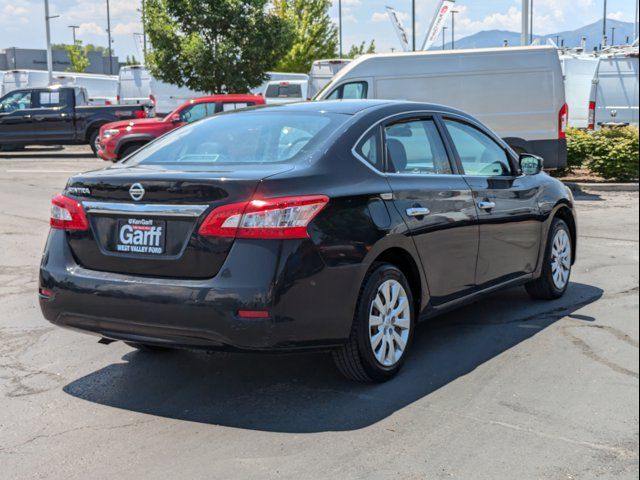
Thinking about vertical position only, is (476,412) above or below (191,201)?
below

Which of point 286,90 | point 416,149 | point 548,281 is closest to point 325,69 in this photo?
point 286,90

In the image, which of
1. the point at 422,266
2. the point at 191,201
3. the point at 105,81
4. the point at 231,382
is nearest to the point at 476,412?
the point at 422,266

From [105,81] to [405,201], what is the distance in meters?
37.5

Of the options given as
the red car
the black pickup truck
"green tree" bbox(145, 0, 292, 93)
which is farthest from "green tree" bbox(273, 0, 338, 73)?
the red car

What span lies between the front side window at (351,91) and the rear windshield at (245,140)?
10.0 metres

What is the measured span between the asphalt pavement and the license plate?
2.81 ft

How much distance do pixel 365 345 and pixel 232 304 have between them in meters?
0.85

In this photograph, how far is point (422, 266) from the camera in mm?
5051

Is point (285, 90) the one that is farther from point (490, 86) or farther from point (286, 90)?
point (490, 86)

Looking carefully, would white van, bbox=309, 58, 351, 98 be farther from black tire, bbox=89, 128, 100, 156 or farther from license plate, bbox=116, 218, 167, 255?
license plate, bbox=116, 218, 167, 255

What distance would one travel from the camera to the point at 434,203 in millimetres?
5199

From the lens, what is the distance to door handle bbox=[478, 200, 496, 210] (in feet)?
18.6

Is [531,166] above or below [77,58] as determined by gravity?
below

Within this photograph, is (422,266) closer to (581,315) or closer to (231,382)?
(231,382)
